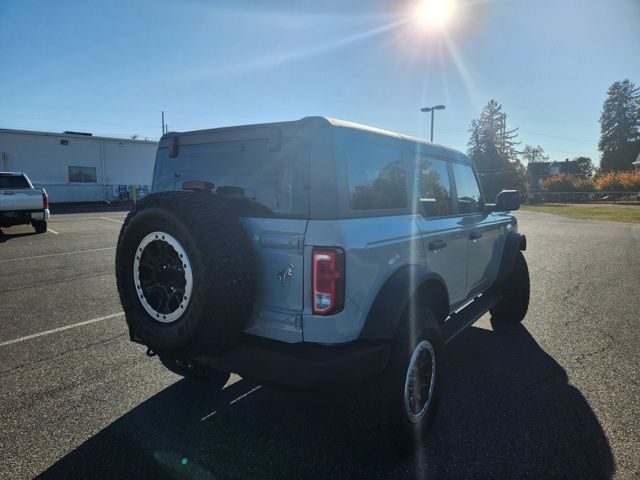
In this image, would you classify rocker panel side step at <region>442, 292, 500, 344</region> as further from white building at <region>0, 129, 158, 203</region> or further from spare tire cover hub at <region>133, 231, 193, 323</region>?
white building at <region>0, 129, 158, 203</region>

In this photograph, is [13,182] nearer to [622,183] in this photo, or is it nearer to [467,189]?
[467,189]

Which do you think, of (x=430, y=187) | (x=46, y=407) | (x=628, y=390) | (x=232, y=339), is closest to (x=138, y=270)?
(x=232, y=339)

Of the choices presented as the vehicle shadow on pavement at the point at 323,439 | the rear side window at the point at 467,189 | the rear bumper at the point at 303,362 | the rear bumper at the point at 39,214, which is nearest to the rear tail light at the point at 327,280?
the rear bumper at the point at 303,362

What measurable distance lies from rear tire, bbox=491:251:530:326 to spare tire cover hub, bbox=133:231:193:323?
12.5ft

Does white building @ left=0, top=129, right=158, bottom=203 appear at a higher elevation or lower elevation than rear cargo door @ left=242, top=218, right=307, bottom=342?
higher

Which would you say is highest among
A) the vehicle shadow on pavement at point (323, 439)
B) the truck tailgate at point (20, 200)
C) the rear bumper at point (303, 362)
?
the truck tailgate at point (20, 200)

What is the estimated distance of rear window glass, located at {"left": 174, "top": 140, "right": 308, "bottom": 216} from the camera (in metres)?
2.49

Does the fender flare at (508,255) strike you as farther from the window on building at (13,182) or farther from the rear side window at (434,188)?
the window on building at (13,182)

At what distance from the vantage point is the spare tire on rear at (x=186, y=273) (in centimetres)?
220

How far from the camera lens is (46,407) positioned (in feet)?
10.2

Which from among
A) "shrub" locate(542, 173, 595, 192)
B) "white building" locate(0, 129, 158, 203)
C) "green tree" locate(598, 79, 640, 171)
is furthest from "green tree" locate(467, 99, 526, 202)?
"white building" locate(0, 129, 158, 203)

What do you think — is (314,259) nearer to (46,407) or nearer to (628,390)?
(46,407)

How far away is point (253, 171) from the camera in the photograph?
2.74 m

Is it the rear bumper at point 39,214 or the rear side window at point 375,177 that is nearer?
the rear side window at point 375,177
